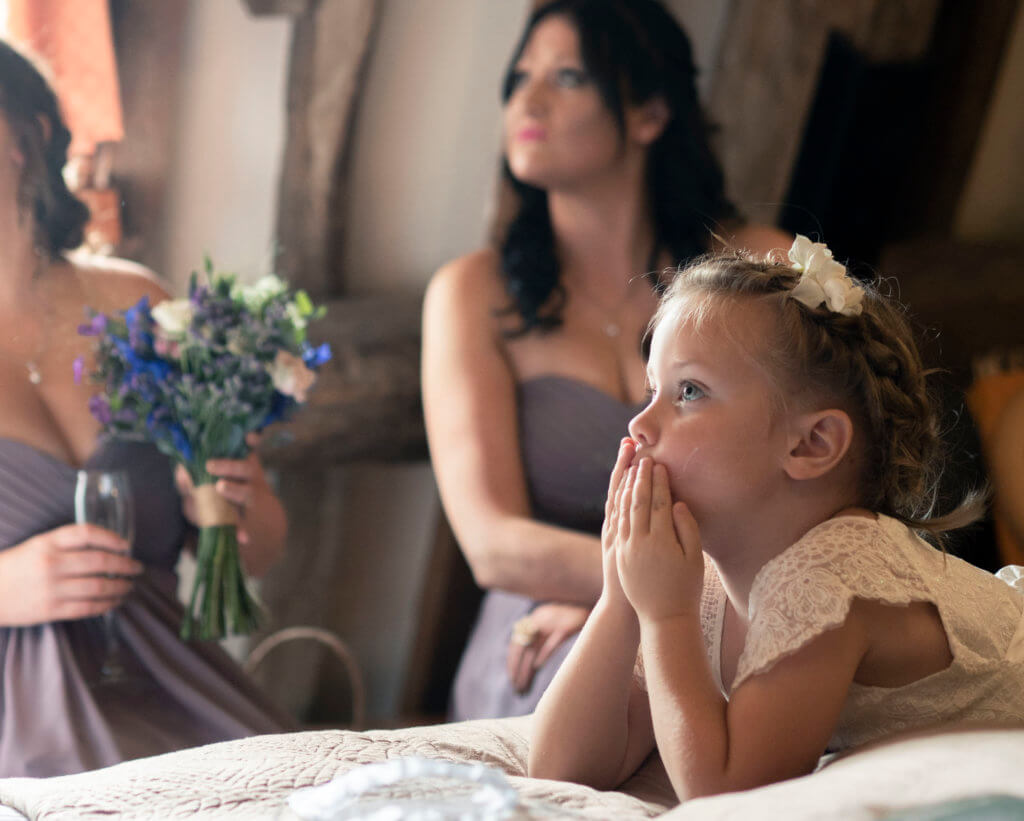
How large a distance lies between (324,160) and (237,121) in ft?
0.75

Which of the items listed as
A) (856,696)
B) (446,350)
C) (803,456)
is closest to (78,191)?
(446,350)

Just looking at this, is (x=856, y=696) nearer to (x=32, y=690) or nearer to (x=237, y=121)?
(x=32, y=690)

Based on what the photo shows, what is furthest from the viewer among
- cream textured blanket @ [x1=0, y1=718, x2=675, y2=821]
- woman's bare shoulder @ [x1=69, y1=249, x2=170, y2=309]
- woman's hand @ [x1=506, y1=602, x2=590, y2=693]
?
woman's hand @ [x1=506, y1=602, x2=590, y2=693]

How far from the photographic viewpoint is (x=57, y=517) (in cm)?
155

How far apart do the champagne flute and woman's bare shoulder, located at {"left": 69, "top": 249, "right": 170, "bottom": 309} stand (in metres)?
0.29

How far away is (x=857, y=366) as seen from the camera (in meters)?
1.15

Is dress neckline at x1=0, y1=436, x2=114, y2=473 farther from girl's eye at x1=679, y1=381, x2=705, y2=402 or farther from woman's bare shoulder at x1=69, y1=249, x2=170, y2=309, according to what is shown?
girl's eye at x1=679, y1=381, x2=705, y2=402

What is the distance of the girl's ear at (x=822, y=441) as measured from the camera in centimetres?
113

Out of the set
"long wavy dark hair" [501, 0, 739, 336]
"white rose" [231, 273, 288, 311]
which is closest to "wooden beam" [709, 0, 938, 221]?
"long wavy dark hair" [501, 0, 739, 336]

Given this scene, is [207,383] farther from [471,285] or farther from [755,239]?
[755,239]

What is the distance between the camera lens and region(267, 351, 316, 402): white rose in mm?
1633

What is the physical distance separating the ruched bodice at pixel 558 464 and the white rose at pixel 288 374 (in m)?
0.54

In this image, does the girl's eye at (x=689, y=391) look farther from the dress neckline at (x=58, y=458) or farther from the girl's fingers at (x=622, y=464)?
the dress neckline at (x=58, y=458)

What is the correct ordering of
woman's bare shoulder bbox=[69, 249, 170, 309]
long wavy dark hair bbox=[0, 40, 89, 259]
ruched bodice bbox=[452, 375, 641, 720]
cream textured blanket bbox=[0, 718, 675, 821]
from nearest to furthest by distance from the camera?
cream textured blanket bbox=[0, 718, 675, 821] < long wavy dark hair bbox=[0, 40, 89, 259] < woman's bare shoulder bbox=[69, 249, 170, 309] < ruched bodice bbox=[452, 375, 641, 720]
